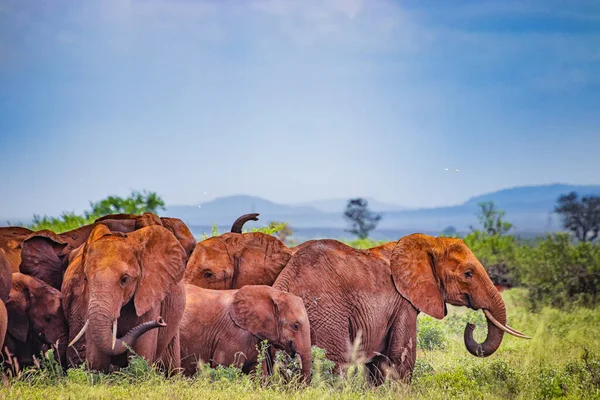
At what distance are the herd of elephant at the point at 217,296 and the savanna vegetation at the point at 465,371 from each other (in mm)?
304

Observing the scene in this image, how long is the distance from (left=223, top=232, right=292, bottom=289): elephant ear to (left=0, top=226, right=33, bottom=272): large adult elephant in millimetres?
2541

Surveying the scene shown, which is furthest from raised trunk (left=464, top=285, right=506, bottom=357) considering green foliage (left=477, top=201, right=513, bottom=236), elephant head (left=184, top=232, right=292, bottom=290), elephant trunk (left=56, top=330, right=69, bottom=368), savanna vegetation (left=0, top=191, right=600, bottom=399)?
green foliage (left=477, top=201, right=513, bottom=236)

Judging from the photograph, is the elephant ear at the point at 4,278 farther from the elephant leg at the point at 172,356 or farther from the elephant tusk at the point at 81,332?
the elephant leg at the point at 172,356

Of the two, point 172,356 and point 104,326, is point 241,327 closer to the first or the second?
point 172,356

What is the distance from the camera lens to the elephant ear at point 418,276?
Result: 453 inches

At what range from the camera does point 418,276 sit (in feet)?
37.9

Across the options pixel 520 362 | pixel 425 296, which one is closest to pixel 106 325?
pixel 425 296

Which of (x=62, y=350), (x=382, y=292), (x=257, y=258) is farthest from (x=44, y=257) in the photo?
(x=382, y=292)

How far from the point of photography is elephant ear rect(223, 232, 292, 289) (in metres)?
12.5

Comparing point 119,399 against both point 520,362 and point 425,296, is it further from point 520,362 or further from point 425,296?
point 520,362

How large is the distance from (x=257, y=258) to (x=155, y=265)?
311 cm

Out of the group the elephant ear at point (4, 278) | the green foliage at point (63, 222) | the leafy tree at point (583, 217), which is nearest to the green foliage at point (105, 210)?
the green foliage at point (63, 222)

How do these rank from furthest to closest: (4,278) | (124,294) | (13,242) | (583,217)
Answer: (583,217) → (13,242) → (124,294) → (4,278)

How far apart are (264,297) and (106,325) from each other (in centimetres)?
222
